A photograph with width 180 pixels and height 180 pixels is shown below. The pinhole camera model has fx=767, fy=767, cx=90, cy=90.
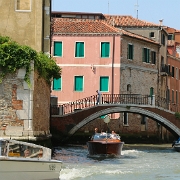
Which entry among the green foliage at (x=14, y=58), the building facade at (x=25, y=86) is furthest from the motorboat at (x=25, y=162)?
the green foliage at (x=14, y=58)

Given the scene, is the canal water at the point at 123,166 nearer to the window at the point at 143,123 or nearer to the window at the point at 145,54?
the window at the point at 143,123

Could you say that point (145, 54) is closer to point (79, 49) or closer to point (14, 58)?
point (79, 49)

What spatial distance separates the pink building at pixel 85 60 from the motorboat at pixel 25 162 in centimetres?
2558

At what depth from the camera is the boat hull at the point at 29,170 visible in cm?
1650

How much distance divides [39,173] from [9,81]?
7.83 meters

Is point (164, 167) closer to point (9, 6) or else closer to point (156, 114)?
point (9, 6)

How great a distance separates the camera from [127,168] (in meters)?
25.7

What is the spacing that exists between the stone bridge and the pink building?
1.22 m

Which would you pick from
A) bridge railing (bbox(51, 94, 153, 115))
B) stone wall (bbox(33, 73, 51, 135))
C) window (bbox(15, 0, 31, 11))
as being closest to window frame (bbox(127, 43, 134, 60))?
bridge railing (bbox(51, 94, 153, 115))

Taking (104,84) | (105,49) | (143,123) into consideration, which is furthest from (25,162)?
(143,123)

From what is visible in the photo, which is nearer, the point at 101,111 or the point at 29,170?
the point at 29,170

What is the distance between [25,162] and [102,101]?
23630 millimetres

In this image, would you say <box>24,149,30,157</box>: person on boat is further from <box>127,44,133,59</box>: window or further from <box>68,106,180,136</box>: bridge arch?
<box>127,44,133,59</box>: window

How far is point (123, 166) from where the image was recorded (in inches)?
1048
